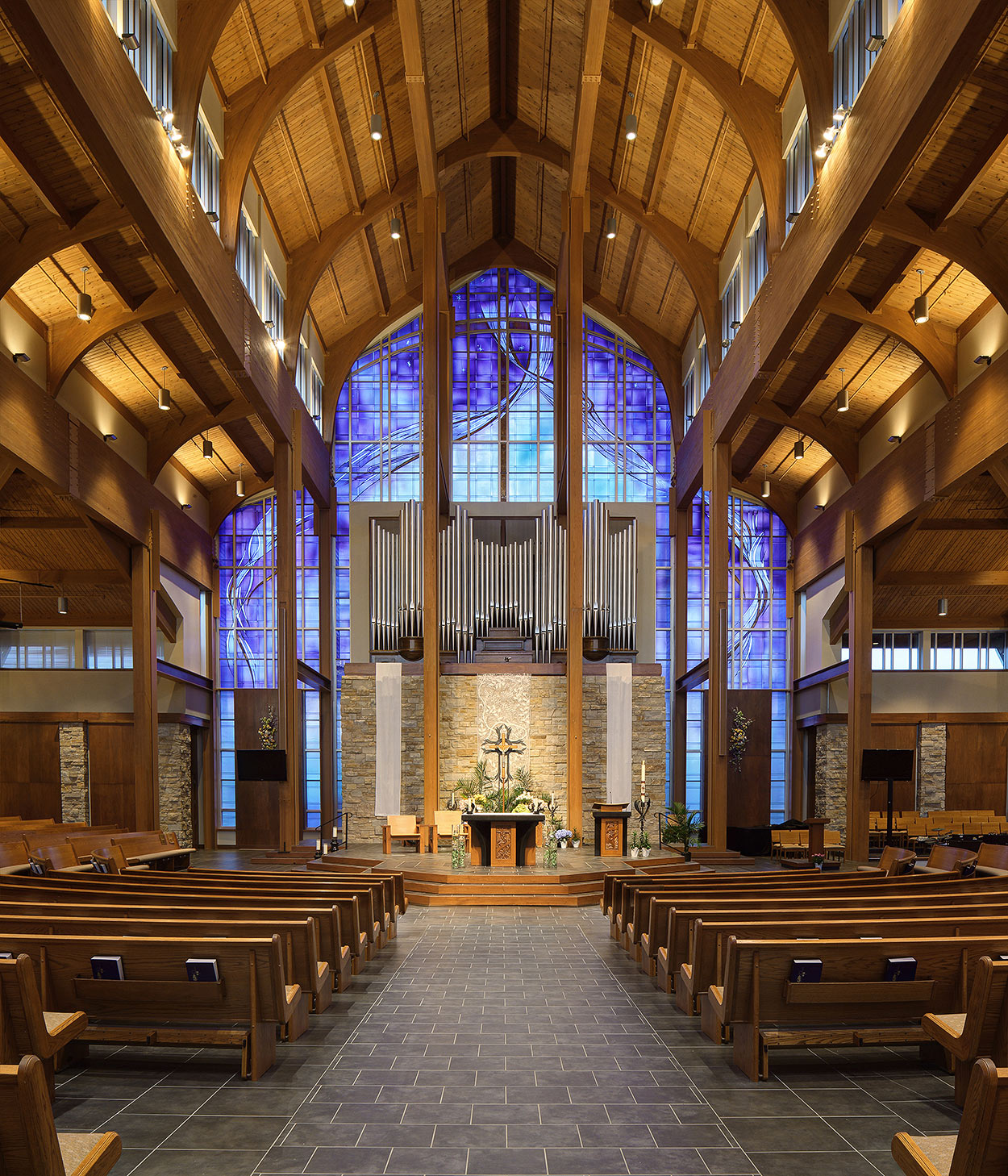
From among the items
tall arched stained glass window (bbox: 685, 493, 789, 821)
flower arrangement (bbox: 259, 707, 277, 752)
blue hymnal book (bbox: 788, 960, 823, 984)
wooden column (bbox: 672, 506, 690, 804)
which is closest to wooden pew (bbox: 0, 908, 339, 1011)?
blue hymnal book (bbox: 788, 960, 823, 984)

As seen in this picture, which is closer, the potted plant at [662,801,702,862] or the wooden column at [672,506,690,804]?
the potted plant at [662,801,702,862]

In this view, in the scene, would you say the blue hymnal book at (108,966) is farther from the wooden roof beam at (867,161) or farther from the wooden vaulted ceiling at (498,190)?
the wooden roof beam at (867,161)

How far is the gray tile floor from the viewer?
3816 mm

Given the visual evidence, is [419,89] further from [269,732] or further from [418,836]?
[269,732]

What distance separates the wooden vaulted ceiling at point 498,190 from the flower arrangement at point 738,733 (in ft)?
→ 16.7

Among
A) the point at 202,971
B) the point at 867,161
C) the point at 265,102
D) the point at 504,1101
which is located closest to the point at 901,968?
the point at 504,1101

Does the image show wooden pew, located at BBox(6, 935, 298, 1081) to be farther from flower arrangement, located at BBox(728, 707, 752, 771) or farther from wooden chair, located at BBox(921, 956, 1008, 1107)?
flower arrangement, located at BBox(728, 707, 752, 771)

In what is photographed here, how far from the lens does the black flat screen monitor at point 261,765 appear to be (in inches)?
560

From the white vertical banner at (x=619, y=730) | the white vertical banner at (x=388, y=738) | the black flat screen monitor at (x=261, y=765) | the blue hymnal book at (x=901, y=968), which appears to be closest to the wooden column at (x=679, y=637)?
the white vertical banner at (x=619, y=730)

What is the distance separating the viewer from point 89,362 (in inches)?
548

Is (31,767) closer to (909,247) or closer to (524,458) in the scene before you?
(524,458)

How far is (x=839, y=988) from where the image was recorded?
4.70 metres

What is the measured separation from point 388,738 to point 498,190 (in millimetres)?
11570

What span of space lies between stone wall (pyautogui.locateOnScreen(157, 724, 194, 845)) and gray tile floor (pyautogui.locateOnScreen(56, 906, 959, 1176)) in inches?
513
